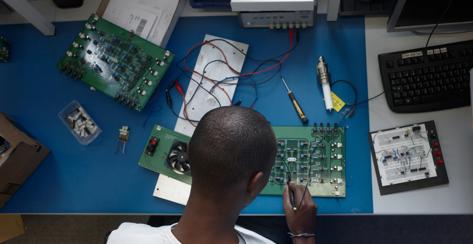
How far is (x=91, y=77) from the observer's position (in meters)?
1.49

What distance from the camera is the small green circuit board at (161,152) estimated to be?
140 cm

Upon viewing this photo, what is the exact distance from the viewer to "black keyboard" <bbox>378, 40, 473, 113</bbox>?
1.33 meters

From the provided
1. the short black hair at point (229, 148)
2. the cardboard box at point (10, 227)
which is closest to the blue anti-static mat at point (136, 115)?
the short black hair at point (229, 148)

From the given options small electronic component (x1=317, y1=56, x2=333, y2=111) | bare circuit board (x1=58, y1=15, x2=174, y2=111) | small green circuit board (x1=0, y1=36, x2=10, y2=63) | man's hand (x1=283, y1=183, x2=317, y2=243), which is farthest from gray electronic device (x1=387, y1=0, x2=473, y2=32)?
small green circuit board (x1=0, y1=36, x2=10, y2=63)

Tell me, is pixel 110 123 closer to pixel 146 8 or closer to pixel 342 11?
pixel 146 8

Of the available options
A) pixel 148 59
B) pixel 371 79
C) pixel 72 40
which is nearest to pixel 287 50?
pixel 371 79

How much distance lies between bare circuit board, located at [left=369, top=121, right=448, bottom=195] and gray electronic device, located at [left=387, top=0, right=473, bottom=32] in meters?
0.33

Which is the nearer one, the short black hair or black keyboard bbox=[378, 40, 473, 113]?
the short black hair

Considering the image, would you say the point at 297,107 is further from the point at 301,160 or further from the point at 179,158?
the point at 179,158

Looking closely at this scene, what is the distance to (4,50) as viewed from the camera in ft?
5.29

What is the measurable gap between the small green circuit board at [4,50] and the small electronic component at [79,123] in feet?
1.09

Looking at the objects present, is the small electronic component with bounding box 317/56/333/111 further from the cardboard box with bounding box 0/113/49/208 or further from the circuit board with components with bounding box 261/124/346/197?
the cardboard box with bounding box 0/113/49/208

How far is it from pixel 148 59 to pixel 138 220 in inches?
35.1

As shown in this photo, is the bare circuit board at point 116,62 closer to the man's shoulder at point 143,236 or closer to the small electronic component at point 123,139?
the small electronic component at point 123,139
